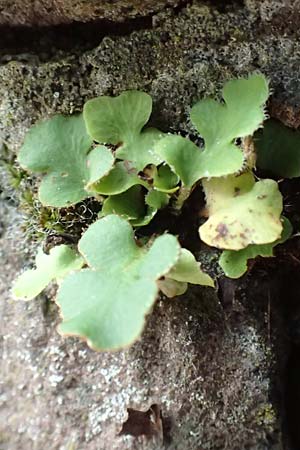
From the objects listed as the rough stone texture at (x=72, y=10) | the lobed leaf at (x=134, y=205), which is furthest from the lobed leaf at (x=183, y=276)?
the rough stone texture at (x=72, y=10)

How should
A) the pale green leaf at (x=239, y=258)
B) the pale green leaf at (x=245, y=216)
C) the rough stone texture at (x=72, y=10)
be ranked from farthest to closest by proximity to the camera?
1. the rough stone texture at (x=72, y=10)
2. the pale green leaf at (x=239, y=258)
3. the pale green leaf at (x=245, y=216)

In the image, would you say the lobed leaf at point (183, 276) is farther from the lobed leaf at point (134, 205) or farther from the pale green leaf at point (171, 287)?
the lobed leaf at point (134, 205)

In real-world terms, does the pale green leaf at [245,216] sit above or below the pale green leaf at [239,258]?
above

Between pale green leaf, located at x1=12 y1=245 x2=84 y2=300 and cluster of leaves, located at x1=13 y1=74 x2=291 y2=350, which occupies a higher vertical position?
cluster of leaves, located at x1=13 y1=74 x2=291 y2=350

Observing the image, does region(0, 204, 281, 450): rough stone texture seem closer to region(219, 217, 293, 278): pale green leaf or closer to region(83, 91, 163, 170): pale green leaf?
region(219, 217, 293, 278): pale green leaf

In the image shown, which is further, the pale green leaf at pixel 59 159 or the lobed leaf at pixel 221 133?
the pale green leaf at pixel 59 159

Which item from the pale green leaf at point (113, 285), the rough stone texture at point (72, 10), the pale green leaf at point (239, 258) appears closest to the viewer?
the pale green leaf at point (113, 285)

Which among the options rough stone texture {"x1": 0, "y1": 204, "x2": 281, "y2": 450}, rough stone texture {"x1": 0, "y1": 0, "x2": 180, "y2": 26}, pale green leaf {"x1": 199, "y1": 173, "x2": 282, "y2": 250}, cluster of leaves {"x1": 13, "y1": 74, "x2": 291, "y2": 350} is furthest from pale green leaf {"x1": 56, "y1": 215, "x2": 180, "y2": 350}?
rough stone texture {"x1": 0, "y1": 0, "x2": 180, "y2": 26}
